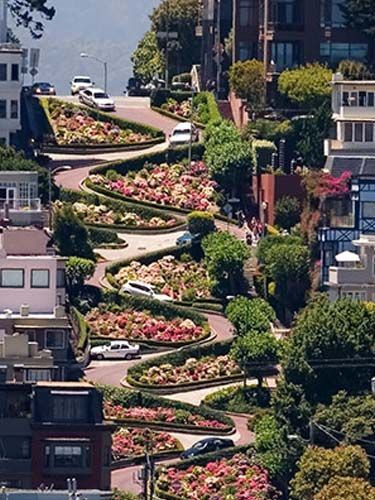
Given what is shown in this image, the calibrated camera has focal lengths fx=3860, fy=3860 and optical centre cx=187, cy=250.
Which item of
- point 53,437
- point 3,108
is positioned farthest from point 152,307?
point 53,437

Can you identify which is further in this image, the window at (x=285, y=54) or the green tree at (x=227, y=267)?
the window at (x=285, y=54)

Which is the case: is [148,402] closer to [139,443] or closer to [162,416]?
[162,416]

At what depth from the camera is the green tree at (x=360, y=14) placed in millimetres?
190125

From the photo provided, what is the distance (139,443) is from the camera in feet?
466

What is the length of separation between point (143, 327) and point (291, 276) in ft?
A: 23.6

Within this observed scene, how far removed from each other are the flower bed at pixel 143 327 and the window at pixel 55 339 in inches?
799

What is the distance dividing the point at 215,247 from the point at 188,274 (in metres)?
1.83

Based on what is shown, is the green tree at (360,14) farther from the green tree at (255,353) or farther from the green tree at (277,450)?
the green tree at (277,450)

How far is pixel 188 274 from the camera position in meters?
169

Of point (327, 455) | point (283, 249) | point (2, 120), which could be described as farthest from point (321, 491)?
point (2, 120)

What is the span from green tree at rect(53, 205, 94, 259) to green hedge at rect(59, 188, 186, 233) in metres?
5.85

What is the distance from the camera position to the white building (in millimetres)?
188750

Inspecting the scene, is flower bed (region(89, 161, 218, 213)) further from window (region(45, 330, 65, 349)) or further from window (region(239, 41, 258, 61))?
window (region(45, 330, 65, 349))

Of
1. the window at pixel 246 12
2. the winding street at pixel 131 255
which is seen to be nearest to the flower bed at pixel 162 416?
the winding street at pixel 131 255
